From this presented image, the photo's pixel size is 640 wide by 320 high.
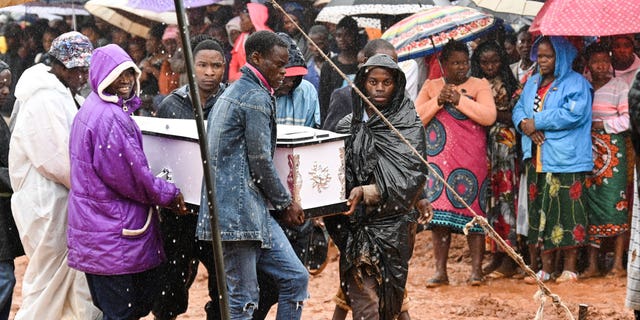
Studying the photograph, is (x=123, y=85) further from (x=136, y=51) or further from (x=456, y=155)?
(x=136, y=51)

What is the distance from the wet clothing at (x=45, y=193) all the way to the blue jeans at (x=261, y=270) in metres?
1.30

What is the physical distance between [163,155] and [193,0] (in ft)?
22.7

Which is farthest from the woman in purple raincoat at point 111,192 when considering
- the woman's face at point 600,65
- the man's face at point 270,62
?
the woman's face at point 600,65

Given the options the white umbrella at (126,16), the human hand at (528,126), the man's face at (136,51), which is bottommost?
the human hand at (528,126)

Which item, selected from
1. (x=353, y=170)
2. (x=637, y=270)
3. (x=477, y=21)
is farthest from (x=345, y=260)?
(x=477, y=21)

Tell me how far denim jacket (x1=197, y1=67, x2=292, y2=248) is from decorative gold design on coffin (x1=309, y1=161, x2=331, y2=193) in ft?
0.68

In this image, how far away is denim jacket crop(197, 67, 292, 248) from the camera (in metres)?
6.38

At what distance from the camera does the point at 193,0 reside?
13586 millimetres

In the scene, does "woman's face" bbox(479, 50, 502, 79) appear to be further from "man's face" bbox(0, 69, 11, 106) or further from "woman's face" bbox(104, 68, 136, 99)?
"man's face" bbox(0, 69, 11, 106)

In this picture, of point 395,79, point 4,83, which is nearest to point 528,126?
point 395,79

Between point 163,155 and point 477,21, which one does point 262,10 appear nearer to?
point 477,21

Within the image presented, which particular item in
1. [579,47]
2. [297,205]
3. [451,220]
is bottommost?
[451,220]

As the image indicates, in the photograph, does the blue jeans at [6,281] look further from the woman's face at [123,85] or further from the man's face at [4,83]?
the woman's face at [123,85]

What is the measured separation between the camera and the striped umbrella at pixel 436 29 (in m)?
10.0
